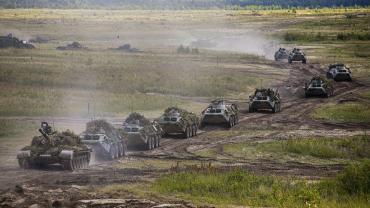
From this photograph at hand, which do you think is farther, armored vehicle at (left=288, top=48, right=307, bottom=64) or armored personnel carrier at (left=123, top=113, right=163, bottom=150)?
armored vehicle at (left=288, top=48, right=307, bottom=64)

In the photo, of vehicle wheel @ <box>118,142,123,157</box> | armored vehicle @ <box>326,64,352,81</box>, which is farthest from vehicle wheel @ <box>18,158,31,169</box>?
armored vehicle @ <box>326,64,352,81</box>

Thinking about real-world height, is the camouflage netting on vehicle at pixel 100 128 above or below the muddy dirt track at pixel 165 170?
above

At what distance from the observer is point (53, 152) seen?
107 ft

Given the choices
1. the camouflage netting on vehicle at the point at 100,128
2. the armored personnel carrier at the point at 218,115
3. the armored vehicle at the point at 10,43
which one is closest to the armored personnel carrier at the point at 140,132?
the camouflage netting on vehicle at the point at 100,128

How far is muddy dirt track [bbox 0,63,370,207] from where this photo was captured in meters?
26.3

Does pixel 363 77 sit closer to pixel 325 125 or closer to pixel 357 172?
pixel 325 125

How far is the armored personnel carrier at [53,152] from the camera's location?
106ft

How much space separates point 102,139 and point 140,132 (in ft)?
14.4

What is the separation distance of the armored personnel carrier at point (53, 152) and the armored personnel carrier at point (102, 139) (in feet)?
6.43

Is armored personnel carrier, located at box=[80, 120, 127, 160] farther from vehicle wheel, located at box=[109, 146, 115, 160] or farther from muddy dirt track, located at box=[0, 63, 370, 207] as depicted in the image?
muddy dirt track, located at box=[0, 63, 370, 207]

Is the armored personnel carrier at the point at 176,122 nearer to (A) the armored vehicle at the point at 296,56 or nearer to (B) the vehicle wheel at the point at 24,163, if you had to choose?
(B) the vehicle wheel at the point at 24,163

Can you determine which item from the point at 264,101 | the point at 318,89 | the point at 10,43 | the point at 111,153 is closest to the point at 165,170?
the point at 111,153

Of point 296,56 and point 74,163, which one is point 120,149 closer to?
point 74,163

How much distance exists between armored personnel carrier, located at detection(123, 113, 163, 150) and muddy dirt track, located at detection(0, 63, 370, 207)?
2.00 ft
